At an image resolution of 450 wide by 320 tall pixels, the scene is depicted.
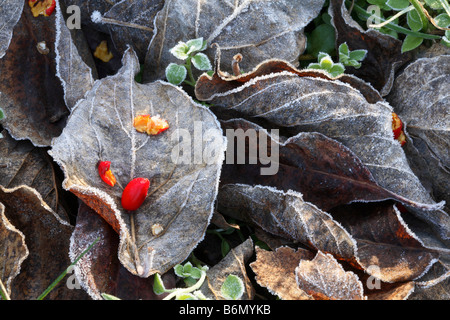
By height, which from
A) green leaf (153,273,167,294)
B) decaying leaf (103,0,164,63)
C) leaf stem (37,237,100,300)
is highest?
decaying leaf (103,0,164,63)

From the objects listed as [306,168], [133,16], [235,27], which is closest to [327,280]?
[306,168]

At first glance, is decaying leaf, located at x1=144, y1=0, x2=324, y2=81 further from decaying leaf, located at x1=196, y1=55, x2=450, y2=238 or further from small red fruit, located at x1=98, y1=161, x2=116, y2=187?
small red fruit, located at x1=98, y1=161, x2=116, y2=187

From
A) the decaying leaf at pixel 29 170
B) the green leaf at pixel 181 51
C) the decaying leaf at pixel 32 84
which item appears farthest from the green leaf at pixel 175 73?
the decaying leaf at pixel 29 170

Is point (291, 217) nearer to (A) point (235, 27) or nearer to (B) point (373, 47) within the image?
(A) point (235, 27)

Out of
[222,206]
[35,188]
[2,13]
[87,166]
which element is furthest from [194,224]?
[2,13]

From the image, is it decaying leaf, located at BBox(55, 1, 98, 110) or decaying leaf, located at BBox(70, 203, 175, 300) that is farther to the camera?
decaying leaf, located at BBox(55, 1, 98, 110)

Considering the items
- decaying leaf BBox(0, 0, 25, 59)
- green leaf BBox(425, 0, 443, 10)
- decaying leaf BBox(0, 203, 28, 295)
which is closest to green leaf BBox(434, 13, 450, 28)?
green leaf BBox(425, 0, 443, 10)
